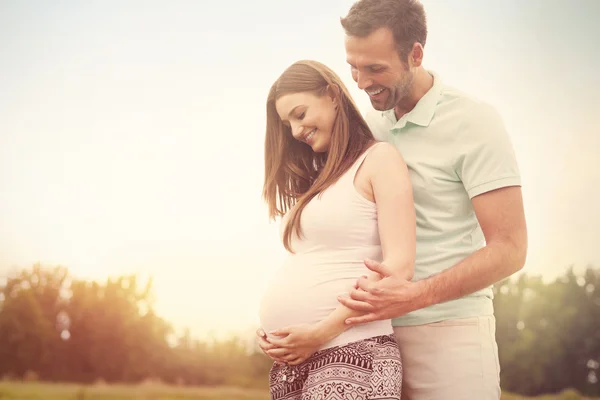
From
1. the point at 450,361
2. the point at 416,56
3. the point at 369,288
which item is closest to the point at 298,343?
the point at 369,288

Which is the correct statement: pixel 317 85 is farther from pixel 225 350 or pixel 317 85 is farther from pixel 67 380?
pixel 67 380

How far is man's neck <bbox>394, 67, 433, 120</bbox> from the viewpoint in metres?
1.58

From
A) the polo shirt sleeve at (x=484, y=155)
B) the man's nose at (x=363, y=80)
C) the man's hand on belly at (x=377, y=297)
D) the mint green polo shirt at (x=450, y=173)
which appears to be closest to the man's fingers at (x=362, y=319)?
the man's hand on belly at (x=377, y=297)

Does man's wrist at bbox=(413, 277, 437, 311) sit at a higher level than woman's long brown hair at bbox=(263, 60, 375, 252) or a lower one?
lower

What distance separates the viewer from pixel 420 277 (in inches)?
57.7

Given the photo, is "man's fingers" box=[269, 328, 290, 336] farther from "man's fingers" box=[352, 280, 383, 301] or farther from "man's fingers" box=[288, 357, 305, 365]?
"man's fingers" box=[352, 280, 383, 301]

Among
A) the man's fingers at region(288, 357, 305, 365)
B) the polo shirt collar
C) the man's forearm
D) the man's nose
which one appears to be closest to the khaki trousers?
the man's forearm

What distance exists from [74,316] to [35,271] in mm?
405

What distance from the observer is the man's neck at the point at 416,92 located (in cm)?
158

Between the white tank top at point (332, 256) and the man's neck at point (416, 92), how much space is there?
0.29 metres

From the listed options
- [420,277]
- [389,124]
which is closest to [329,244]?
[420,277]

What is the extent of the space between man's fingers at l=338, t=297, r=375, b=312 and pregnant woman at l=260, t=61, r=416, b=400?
0.05 ft

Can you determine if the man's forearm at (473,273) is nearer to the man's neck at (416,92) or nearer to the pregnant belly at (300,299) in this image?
the pregnant belly at (300,299)

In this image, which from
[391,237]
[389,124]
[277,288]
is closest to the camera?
[391,237]
